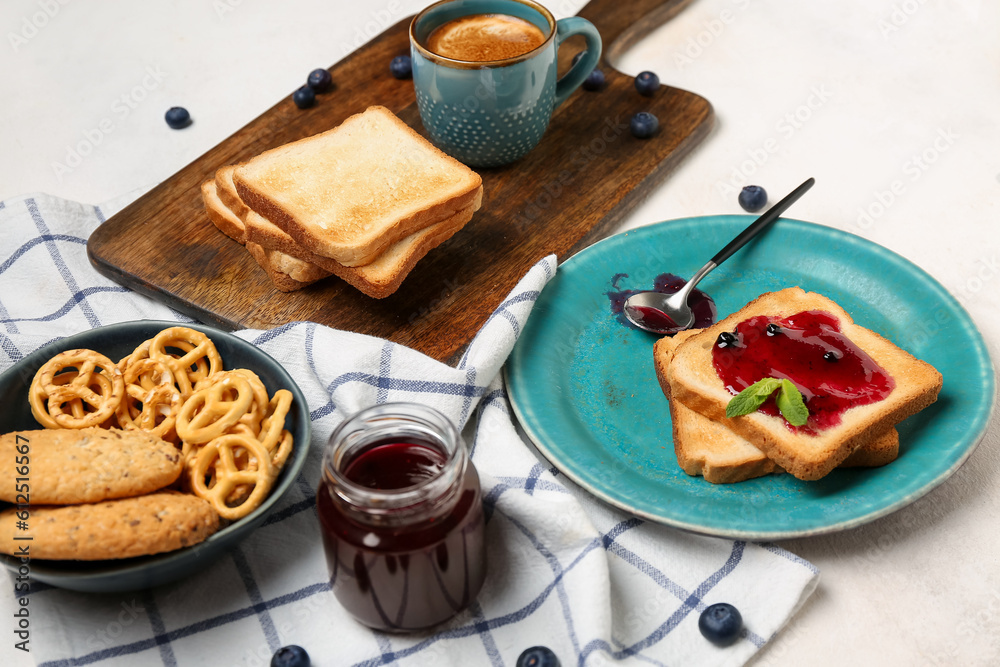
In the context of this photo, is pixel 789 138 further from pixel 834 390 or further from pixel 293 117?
pixel 293 117

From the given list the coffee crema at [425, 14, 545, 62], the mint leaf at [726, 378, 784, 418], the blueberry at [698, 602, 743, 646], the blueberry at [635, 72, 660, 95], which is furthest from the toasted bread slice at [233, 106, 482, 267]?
the blueberry at [698, 602, 743, 646]

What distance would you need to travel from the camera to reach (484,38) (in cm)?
334

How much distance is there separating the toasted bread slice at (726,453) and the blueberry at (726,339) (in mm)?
216

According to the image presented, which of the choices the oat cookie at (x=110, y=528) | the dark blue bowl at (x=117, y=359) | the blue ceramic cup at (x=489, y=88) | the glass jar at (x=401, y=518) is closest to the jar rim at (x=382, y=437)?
the glass jar at (x=401, y=518)

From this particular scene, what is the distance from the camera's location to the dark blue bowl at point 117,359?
6.19 feet

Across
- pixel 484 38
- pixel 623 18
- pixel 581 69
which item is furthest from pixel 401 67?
pixel 623 18

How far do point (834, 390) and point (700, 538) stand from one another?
1.71ft

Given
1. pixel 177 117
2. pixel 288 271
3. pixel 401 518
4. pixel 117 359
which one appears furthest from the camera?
pixel 177 117

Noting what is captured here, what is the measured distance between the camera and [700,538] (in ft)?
7.43

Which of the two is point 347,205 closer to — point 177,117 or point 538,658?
point 177,117

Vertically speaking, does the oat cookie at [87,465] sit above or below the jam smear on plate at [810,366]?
below

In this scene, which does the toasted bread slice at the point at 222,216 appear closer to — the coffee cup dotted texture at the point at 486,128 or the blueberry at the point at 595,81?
the coffee cup dotted texture at the point at 486,128

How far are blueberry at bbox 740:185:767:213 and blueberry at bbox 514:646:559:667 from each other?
193 centimetres

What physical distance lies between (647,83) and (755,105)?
522 mm
